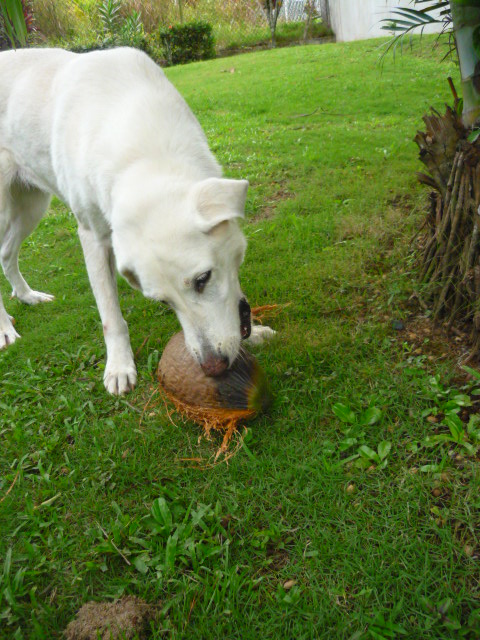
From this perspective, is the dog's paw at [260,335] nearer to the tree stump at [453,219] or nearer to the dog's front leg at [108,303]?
the dog's front leg at [108,303]

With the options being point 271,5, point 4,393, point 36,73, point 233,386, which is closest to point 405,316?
point 233,386

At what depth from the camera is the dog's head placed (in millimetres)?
2227

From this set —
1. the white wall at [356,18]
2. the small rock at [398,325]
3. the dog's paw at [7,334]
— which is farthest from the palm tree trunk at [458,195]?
the white wall at [356,18]

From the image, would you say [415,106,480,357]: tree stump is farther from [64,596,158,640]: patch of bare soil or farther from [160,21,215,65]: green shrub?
[160,21,215,65]: green shrub

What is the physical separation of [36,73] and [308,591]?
142 inches

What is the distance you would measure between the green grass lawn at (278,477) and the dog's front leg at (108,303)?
14 cm

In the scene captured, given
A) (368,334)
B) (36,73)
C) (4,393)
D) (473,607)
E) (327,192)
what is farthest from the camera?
(327,192)

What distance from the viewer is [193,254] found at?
→ 2.22 meters

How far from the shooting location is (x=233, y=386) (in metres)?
2.36

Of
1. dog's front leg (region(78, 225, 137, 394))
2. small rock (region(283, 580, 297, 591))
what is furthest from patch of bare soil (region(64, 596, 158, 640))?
dog's front leg (region(78, 225, 137, 394))

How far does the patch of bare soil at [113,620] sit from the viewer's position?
1.69 m

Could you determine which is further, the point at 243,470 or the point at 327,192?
the point at 327,192

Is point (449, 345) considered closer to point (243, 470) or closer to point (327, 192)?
point (243, 470)

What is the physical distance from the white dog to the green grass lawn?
0.40 m
